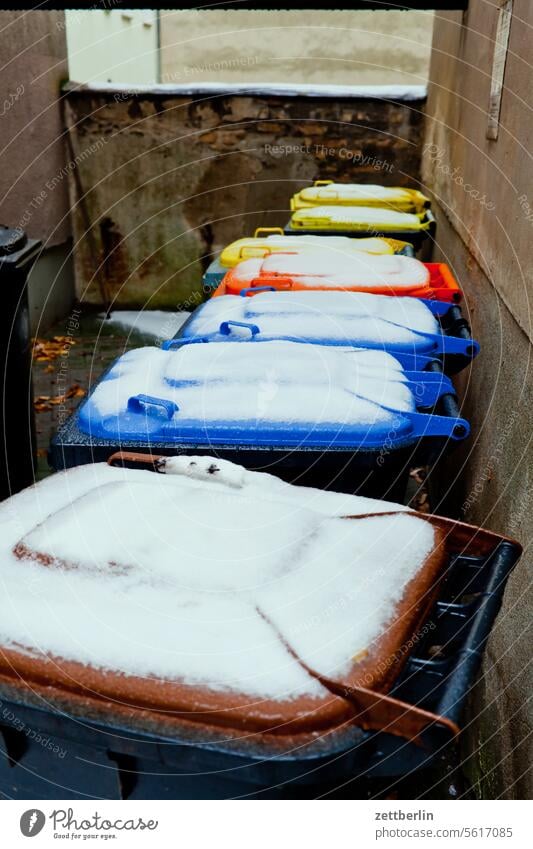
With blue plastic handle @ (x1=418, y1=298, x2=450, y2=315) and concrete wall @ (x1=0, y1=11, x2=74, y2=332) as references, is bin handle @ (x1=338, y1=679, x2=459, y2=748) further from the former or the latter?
concrete wall @ (x1=0, y1=11, x2=74, y2=332)

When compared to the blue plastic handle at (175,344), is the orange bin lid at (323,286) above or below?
above

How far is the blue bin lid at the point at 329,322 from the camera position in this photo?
266 cm

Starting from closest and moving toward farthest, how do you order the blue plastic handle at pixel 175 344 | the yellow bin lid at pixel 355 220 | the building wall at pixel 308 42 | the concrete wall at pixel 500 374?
1. the concrete wall at pixel 500 374
2. the blue plastic handle at pixel 175 344
3. the yellow bin lid at pixel 355 220
4. the building wall at pixel 308 42

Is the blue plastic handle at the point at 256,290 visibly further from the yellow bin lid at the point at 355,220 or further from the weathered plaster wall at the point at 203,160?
the weathered plaster wall at the point at 203,160

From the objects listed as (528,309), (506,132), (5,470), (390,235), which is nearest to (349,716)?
(528,309)

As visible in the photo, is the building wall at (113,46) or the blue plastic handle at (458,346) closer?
the blue plastic handle at (458,346)

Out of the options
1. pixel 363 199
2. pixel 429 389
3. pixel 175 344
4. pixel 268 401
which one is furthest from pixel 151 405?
pixel 363 199

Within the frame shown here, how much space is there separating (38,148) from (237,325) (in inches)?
185

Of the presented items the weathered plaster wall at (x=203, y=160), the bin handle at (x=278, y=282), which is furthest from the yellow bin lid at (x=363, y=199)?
the bin handle at (x=278, y=282)

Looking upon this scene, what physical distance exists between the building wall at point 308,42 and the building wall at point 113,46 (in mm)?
443

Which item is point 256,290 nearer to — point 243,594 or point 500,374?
point 500,374

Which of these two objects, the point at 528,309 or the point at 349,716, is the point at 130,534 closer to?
the point at 349,716

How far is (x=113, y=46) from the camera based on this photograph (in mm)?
11023

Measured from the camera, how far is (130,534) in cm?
143
